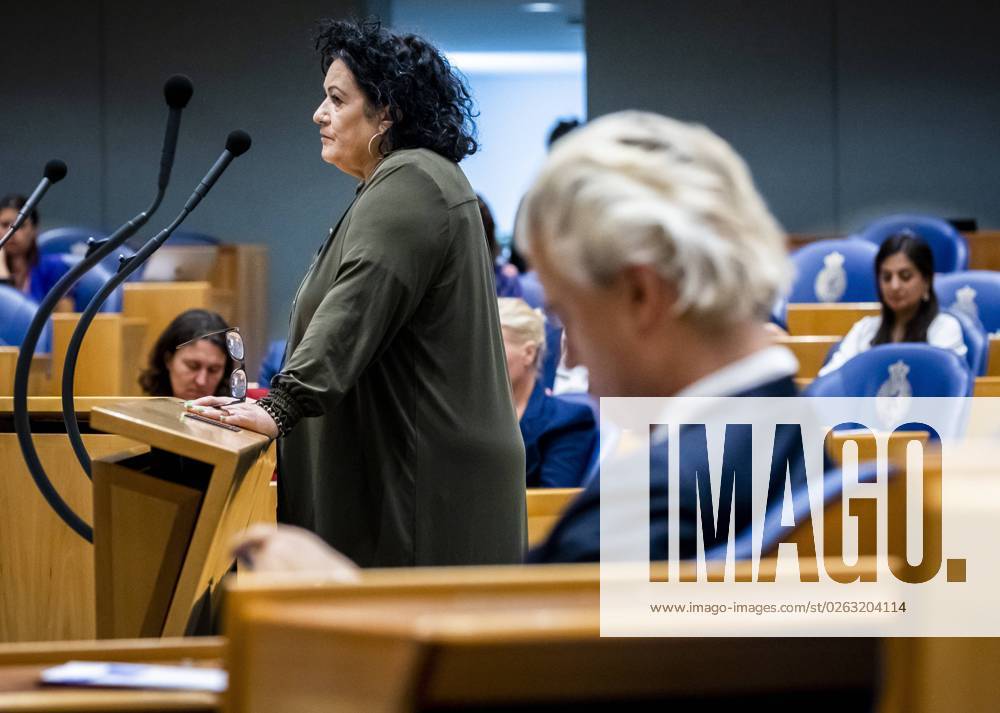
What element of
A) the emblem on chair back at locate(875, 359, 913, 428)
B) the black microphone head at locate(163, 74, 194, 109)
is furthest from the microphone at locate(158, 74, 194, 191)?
the emblem on chair back at locate(875, 359, 913, 428)

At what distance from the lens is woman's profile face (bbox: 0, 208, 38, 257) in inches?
216

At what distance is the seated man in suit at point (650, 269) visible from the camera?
0.89m

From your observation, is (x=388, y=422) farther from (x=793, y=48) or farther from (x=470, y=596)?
(x=793, y=48)

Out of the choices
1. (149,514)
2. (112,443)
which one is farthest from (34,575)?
(149,514)

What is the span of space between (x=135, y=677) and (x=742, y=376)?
1.68ft

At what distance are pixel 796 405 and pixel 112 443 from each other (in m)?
1.89

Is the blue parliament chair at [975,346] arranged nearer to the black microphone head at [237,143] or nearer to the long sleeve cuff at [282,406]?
the black microphone head at [237,143]

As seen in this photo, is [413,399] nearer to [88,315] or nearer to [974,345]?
[88,315]

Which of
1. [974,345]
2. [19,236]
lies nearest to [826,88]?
[974,345]

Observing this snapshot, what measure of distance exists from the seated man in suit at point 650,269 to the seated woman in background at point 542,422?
6.11 feet

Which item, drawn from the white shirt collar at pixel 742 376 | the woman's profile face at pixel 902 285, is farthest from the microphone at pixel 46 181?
the woman's profile face at pixel 902 285

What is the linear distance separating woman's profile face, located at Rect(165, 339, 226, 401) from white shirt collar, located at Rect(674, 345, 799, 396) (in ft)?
7.88

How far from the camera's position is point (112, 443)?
2572mm

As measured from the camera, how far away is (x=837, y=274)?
6066mm
